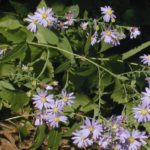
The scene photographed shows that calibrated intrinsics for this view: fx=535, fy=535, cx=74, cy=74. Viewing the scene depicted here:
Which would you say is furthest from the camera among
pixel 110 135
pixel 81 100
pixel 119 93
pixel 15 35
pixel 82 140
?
pixel 81 100

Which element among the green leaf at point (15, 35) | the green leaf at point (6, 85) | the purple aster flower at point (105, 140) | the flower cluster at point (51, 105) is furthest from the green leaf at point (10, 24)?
the purple aster flower at point (105, 140)

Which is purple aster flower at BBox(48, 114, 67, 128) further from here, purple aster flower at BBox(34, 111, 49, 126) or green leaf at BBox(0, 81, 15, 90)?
green leaf at BBox(0, 81, 15, 90)

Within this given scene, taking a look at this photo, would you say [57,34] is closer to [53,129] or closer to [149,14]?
[53,129]

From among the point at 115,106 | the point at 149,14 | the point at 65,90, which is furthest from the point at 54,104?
the point at 149,14

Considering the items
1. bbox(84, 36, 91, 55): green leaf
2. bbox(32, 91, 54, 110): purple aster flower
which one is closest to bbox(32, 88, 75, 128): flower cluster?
bbox(32, 91, 54, 110): purple aster flower

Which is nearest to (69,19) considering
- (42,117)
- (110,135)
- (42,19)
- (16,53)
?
(42,19)

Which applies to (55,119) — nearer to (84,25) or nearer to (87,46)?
(87,46)
